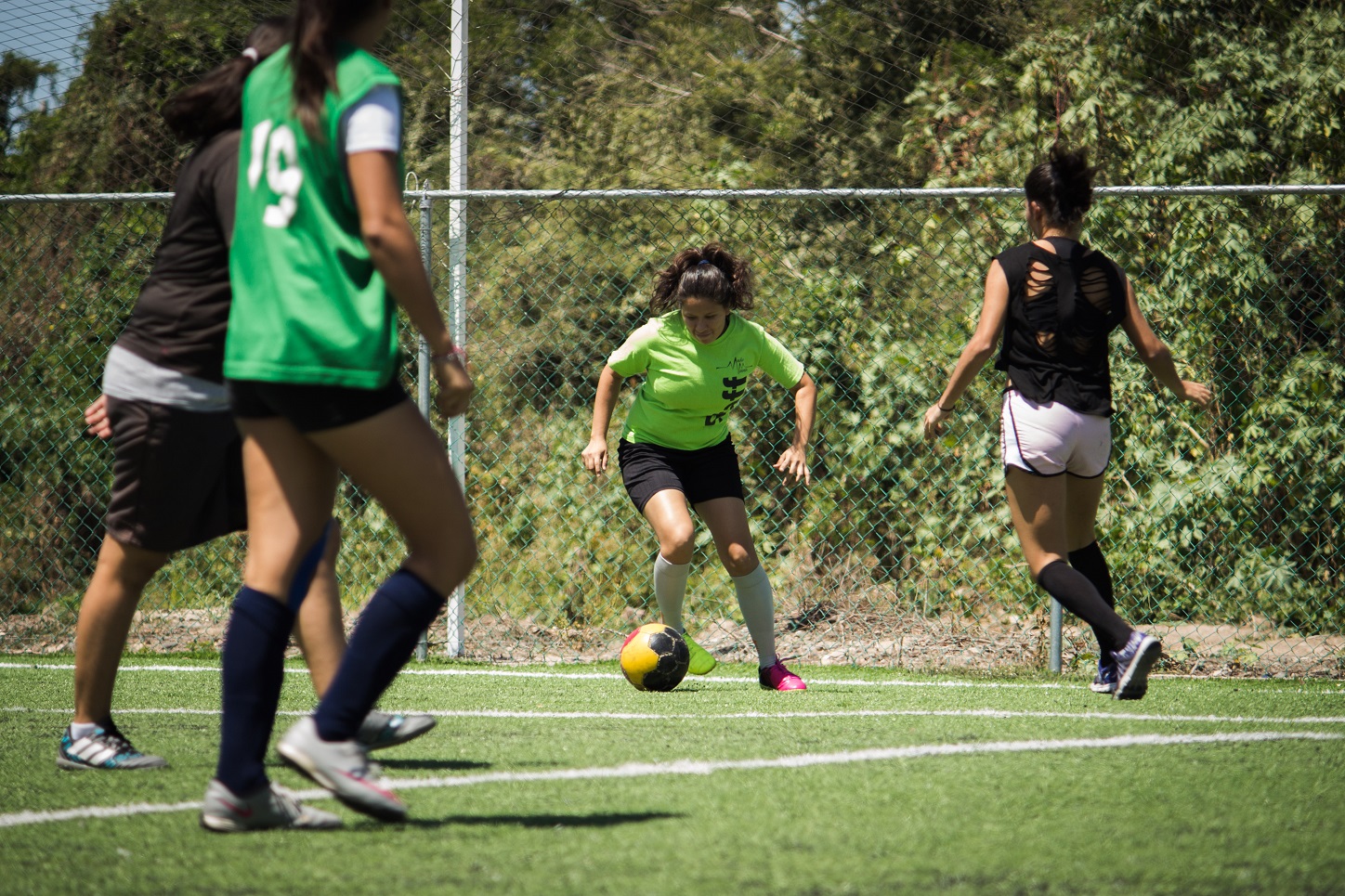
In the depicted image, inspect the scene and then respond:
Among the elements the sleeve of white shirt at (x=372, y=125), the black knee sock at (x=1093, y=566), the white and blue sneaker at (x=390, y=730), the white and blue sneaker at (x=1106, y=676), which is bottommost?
the white and blue sneaker at (x=1106, y=676)

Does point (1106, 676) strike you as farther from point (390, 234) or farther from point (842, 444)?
point (390, 234)

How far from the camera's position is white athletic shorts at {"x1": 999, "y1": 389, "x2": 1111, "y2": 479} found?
4316mm

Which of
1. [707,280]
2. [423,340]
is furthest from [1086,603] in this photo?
[423,340]

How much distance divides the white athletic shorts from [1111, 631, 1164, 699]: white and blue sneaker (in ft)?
2.10

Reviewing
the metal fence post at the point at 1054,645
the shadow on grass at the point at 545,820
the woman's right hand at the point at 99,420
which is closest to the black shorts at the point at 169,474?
the woman's right hand at the point at 99,420

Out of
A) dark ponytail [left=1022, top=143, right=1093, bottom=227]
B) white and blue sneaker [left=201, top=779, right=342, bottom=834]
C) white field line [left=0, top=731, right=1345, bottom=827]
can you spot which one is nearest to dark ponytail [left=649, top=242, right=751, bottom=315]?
dark ponytail [left=1022, top=143, right=1093, bottom=227]

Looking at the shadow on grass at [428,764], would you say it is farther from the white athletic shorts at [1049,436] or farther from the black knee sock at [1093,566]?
the black knee sock at [1093,566]

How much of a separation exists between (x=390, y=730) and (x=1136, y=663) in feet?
7.61

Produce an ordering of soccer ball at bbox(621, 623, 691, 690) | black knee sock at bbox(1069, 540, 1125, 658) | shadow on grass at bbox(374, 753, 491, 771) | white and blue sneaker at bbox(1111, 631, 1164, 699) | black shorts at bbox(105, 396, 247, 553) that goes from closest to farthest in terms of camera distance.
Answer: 1. black shorts at bbox(105, 396, 247, 553)
2. shadow on grass at bbox(374, 753, 491, 771)
3. white and blue sneaker at bbox(1111, 631, 1164, 699)
4. black knee sock at bbox(1069, 540, 1125, 658)
5. soccer ball at bbox(621, 623, 691, 690)

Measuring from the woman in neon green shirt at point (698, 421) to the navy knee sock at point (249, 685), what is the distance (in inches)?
115

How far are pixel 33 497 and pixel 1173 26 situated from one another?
817 centimetres

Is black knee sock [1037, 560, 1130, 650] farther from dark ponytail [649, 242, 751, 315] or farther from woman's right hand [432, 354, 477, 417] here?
woman's right hand [432, 354, 477, 417]

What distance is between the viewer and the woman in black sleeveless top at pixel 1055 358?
4.34m

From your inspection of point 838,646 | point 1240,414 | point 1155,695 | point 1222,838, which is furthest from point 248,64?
point 1240,414
